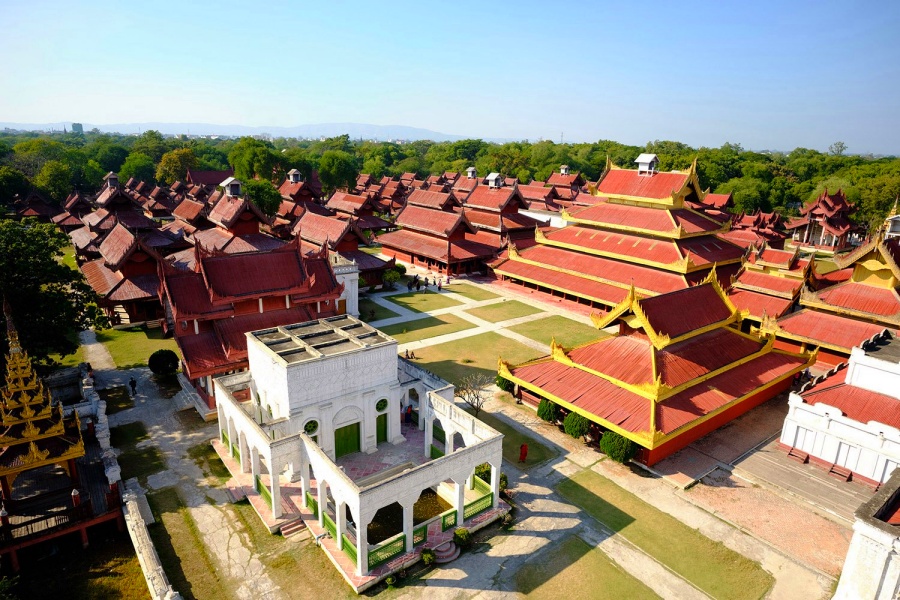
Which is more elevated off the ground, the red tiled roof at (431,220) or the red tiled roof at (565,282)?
the red tiled roof at (431,220)

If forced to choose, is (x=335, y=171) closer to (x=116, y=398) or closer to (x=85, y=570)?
(x=116, y=398)

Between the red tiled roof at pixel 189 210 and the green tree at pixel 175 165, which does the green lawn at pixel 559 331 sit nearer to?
the red tiled roof at pixel 189 210

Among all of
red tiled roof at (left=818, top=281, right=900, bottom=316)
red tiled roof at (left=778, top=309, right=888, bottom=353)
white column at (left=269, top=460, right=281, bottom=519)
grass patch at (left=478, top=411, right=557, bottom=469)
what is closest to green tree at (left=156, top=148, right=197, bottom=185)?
grass patch at (left=478, top=411, right=557, bottom=469)

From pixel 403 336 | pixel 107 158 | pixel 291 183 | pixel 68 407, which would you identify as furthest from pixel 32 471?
pixel 107 158

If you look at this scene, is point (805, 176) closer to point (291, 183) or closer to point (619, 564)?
point (291, 183)

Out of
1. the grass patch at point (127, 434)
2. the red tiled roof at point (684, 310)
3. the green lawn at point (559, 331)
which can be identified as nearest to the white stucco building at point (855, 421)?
the red tiled roof at point (684, 310)
